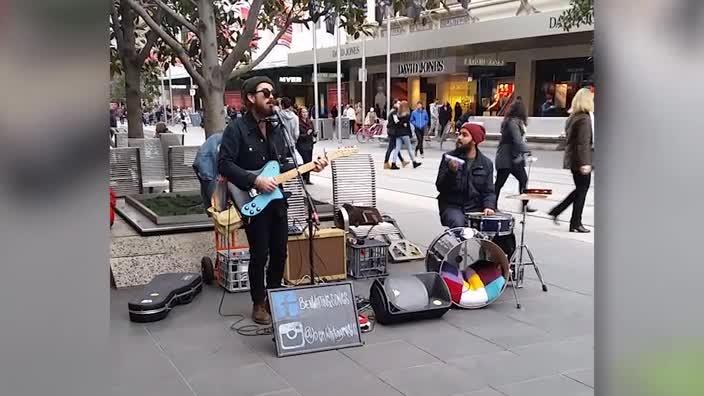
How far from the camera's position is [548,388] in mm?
4270

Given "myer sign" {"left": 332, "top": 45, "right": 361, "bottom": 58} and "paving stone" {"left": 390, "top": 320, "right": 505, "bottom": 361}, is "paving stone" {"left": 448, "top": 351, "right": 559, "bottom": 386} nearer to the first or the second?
"paving stone" {"left": 390, "top": 320, "right": 505, "bottom": 361}

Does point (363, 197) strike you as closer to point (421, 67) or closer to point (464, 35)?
point (464, 35)

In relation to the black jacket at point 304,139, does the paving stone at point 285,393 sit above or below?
below

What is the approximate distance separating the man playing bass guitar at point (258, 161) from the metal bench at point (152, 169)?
652cm

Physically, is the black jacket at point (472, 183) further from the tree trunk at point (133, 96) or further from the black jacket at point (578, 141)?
the tree trunk at point (133, 96)

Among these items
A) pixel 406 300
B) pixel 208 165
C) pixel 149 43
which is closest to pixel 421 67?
pixel 149 43

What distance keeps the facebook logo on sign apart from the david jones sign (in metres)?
28.1

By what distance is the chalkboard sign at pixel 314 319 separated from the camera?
15.8ft

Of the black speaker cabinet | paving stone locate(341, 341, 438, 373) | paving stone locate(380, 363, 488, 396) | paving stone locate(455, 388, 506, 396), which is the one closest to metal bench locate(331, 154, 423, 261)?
the black speaker cabinet

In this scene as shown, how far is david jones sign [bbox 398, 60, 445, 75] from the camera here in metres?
32.0

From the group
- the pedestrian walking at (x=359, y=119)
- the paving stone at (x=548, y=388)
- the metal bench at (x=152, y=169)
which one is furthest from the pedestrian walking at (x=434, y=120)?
the paving stone at (x=548, y=388)
